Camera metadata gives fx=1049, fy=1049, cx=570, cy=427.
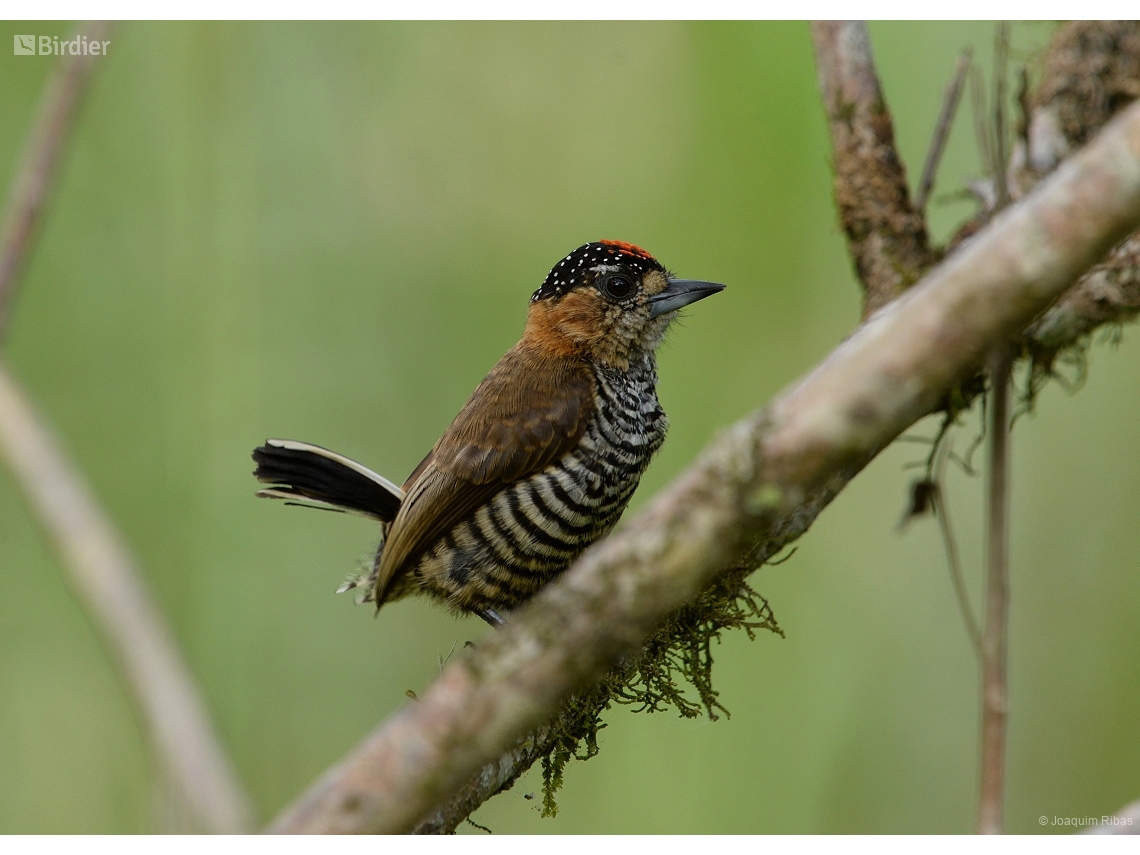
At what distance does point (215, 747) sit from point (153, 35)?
362 centimetres

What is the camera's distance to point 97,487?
3.98m

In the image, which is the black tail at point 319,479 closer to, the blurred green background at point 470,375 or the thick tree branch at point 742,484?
the blurred green background at point 470,375

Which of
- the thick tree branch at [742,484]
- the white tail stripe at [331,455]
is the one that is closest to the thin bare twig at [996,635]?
the thick tree branch at [742,484]

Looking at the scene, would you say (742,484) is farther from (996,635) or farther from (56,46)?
(56,46)

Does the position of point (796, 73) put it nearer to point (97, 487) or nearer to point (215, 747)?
point (97, 487)

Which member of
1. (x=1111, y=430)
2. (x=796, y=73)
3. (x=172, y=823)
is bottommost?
(x=172, y=823)

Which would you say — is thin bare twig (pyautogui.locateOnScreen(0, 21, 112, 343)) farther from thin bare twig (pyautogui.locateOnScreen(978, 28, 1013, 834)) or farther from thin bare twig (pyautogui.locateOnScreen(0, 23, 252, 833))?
thin bare twig (pyautogui.locateOnScreen(978, 28, 1013, 834))

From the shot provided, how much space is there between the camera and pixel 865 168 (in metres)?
2.94

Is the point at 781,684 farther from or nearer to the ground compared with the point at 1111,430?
nearer to the ground

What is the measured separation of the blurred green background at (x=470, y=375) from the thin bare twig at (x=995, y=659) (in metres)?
1.32

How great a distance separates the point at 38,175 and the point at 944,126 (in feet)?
7.26

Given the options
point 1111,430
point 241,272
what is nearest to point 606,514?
point 241,272

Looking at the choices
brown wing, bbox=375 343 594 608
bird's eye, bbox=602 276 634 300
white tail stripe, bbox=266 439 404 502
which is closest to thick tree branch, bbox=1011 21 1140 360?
bird's eye, bbox=602 276 634 300

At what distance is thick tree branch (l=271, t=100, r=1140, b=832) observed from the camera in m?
1.09
